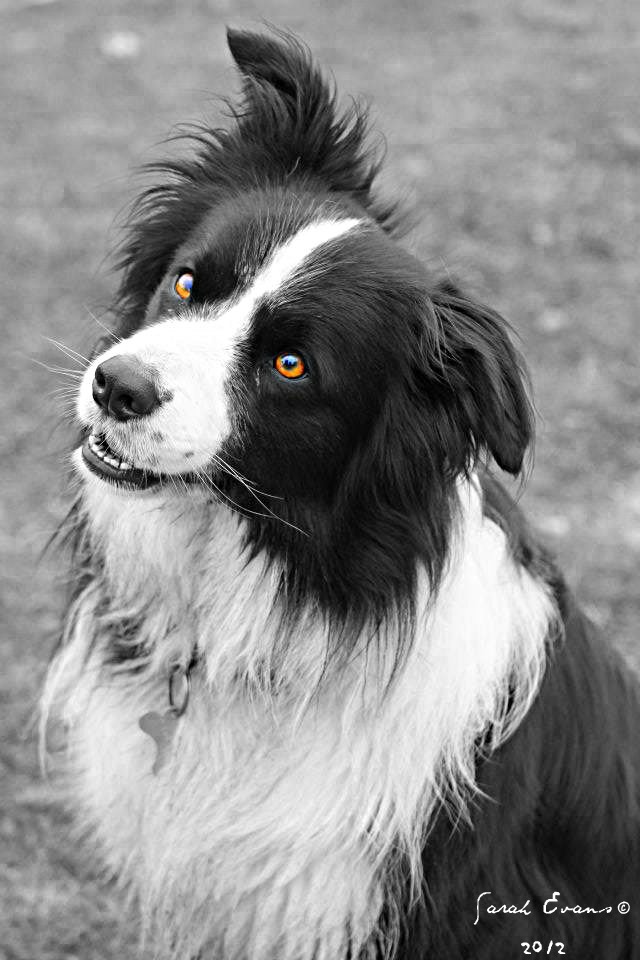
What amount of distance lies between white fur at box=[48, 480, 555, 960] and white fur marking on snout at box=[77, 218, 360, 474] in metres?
0.22

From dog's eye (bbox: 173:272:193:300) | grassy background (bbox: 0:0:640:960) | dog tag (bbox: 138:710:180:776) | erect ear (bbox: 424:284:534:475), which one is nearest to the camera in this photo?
erect ear (bbox: 424:284:534:475)

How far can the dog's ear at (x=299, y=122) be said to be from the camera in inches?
118

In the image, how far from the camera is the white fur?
2779 millimetres

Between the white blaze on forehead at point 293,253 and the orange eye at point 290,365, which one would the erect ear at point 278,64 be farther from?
the orange eye at point 290,365

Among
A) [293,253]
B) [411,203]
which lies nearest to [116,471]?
[293,253]

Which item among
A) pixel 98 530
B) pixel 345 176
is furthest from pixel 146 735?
pixel 345 176

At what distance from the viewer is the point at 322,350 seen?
103 inches

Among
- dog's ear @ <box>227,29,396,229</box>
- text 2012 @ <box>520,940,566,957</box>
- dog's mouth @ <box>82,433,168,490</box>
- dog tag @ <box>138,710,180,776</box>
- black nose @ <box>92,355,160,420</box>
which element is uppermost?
dog's ear @ <box>227,29,396,229</box>

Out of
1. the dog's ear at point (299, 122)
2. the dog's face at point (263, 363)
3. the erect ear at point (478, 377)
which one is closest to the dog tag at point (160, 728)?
the dog's face at point (263, 363)

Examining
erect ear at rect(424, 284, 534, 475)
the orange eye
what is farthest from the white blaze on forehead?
erect ear at rect(424, 284, 534, 475)

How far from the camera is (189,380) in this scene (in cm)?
249

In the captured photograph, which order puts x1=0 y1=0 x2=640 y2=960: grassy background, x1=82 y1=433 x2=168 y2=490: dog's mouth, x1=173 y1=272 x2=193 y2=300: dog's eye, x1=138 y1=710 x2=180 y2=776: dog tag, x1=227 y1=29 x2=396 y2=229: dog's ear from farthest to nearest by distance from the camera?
x1=0 y1=0 x2=640 y2=960: grassy background
x1=227 y1=29 x2=396 y2=229: dog's ear
x1=138 y1=710 x2=180 y2=776: dog tag
x1=173 y1=272 x2=193 y2=300: dog's eye
x1=82 y1=433 x2=168 y2=490: dog's mouth
